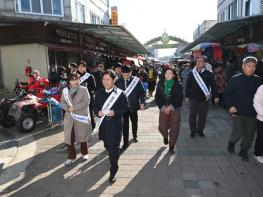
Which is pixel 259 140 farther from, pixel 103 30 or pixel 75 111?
pixel 103 30

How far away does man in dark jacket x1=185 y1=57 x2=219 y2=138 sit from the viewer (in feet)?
23.6

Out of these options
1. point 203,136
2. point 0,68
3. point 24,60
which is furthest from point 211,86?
point 0,68

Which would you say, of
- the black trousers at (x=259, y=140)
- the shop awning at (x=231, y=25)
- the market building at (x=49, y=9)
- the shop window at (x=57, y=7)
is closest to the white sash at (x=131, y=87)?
the black trousers at (x=259, y=140)

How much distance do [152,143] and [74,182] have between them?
8.30 feet

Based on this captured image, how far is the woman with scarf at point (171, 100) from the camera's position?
620 cm

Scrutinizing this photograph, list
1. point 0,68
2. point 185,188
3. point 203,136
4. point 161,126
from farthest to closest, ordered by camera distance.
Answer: point 0,68
point 203,136
point 161,126
point 185,188

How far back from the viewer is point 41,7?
18484 millimetres

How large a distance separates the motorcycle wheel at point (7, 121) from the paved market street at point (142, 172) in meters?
1.87

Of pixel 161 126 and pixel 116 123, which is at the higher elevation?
pixel 116 123

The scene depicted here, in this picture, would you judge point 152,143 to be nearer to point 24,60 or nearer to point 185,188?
point 185,188

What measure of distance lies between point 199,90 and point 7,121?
17.8ft

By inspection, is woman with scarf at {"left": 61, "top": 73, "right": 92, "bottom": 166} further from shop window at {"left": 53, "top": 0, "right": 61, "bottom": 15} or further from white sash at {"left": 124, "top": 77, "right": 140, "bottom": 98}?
shop window at {"left": 53, "top": 0, "right": 61, "bottom": 15}

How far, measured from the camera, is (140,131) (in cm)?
838

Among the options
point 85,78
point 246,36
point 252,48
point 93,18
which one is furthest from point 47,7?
point 85,78
